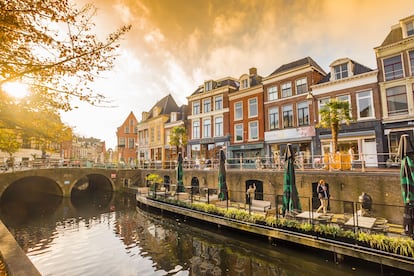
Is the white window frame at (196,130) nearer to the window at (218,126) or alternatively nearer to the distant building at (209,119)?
the distant building at (209,119)

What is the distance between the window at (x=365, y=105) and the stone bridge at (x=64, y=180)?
29016 mm

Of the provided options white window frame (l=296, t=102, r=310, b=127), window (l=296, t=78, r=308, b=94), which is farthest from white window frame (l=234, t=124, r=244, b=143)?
window (l=296, t=78, r=308, b=94)

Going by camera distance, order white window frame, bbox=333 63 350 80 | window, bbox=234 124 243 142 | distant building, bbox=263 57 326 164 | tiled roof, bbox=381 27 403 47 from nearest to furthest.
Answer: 1. tiled roof, bbox=381 27 403 47
2. white window frame, bbox=333 63 350 80
3. distant building, bbox=263 57 326 164
4. window, bbox=234 124 243 142

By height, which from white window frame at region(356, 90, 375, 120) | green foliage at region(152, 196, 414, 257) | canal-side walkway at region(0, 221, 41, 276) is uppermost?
white window frame at region(356, 90, 375, 120)

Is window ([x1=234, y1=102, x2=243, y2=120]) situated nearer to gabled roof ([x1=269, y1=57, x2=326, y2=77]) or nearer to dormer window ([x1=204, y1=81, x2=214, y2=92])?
dormer window ([x1=204, y1=81, x2=214, y2=92])

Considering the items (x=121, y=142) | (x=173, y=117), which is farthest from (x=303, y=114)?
(x=121, y=142)

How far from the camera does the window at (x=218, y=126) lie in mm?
30264

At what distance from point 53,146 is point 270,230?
938 centimetres

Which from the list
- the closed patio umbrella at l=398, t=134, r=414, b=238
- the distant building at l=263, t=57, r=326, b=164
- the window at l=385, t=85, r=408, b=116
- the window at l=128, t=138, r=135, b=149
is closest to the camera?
the closed patio umbrella at l=398, t=134, r=414, b=238

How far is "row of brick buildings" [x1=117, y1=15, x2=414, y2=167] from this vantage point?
1795 cm

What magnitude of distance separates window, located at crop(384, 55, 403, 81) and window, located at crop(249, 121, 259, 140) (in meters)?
12.7

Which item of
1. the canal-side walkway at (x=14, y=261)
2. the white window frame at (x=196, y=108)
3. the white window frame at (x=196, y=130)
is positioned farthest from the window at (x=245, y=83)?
the canal-side walkway at (x=14, y=261)

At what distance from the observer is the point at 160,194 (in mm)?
18656

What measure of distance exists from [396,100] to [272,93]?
1109cm
